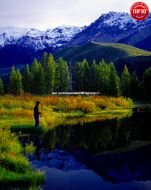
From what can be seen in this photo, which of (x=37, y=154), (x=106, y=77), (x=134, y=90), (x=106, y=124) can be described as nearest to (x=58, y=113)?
(x=106, y=124)

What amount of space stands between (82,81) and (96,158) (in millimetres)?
122503

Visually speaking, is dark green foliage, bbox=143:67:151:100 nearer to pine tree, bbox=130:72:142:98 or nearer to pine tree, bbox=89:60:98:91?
pine tree, bbox=130:72:142:98

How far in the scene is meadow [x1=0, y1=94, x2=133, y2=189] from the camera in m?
19.7

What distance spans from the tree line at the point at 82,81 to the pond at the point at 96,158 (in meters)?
78.6

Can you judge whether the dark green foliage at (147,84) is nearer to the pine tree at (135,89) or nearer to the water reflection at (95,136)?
the pine tree at (135,89)

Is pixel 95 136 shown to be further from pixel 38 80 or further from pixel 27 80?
→ pixel 27 80

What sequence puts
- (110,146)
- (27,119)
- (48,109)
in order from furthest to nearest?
(48,109)
(27,119)
(110,146)

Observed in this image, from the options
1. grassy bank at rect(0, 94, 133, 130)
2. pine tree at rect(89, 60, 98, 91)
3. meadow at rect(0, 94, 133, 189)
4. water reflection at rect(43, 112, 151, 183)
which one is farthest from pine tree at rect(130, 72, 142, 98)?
water reflection at rect(43, 112, 151, 183)

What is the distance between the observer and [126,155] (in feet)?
95.2

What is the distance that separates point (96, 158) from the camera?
27953mm

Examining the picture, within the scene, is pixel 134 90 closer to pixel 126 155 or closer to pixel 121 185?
pixel 126 155

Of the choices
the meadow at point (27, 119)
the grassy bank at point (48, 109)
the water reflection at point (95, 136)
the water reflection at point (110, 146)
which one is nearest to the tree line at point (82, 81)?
the meadow at point (27, 119)

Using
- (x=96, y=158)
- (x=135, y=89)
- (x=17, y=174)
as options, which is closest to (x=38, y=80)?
(x=135, y=89)

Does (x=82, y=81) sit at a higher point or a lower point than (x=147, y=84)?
higher
